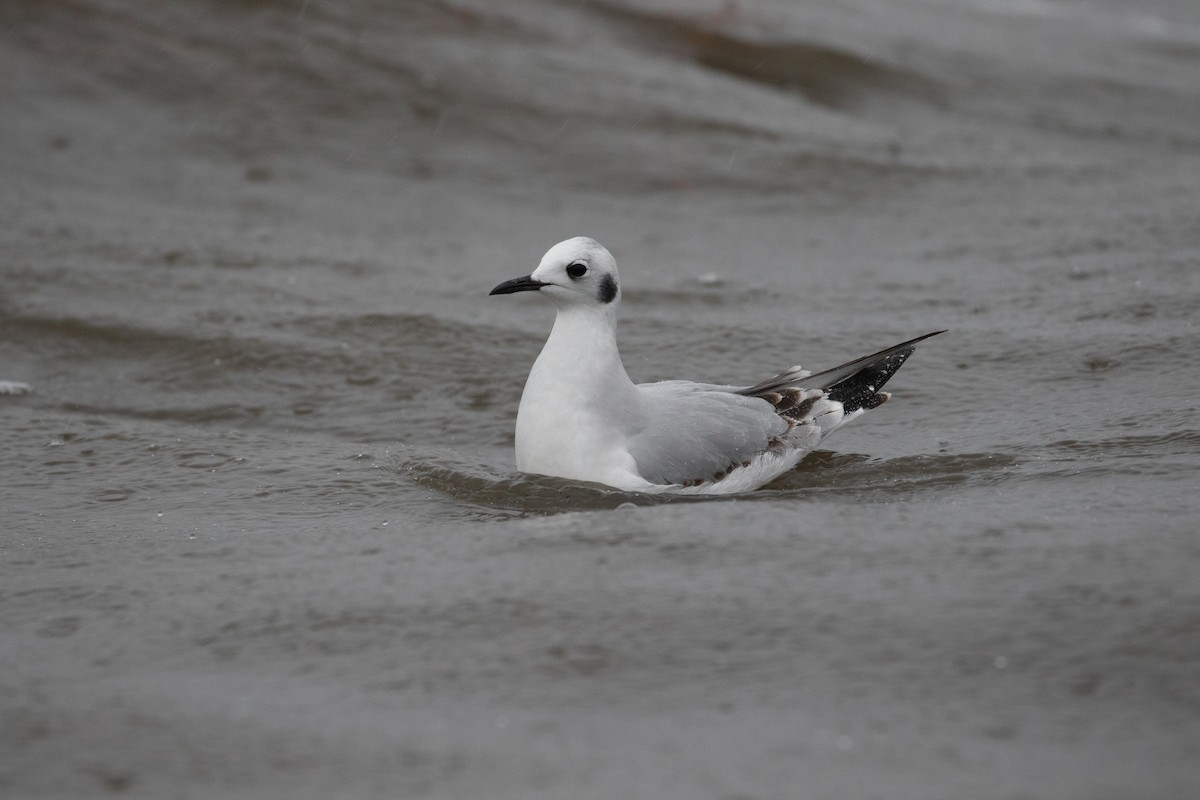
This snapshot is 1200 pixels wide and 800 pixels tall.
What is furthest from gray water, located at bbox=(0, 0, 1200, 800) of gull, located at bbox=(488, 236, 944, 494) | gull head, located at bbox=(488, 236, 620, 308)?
gull head, located at bbox=(488, 236, 620, 308)

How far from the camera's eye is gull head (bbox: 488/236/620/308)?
5.26 meters

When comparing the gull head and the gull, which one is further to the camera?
the gull head

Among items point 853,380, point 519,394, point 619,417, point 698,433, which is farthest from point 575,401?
point 519,394

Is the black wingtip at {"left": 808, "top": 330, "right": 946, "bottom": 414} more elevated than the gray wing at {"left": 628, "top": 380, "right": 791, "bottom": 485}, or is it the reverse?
the black wingtip at {"left": 808, "top": 330, "right": 946, "bottom": 414}

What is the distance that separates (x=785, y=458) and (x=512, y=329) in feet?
7.82

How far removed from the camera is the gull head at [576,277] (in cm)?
526

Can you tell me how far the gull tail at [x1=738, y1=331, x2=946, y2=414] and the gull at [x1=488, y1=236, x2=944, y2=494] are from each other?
0.09 metres

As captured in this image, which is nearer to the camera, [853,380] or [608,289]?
[608,289]

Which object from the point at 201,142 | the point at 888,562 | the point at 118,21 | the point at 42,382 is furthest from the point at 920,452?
the point at 118,21

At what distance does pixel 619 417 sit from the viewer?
5176mm

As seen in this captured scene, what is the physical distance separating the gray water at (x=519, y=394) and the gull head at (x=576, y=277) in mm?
752

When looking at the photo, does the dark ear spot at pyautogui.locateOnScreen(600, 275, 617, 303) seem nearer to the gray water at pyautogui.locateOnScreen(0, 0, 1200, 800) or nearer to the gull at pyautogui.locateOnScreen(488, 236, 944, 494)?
the gull at pyautogui.locateOnScreen(488, 236, 944, 494)

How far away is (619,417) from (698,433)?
31 cm

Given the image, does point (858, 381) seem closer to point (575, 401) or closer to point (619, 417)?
point (619, 417)
